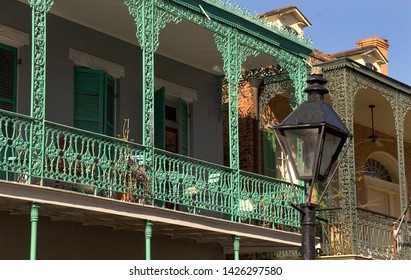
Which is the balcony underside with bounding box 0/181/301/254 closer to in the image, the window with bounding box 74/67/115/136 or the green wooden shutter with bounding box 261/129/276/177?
the window with bounding box 74/67/115/136

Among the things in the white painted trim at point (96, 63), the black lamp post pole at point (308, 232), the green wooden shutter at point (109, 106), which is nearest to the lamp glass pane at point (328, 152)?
the black lamp post pole at point (308, 232)

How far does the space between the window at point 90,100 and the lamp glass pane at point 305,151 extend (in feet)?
25.8

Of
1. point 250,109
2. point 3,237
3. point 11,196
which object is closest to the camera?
point 11,196

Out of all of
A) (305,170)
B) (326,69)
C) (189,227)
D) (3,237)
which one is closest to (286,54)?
(326,69)

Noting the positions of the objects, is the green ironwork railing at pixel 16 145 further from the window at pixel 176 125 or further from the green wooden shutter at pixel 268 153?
the green wooden shutter at pixel 268 153

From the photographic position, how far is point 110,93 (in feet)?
51.2

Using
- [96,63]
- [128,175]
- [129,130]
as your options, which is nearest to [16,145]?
[128,175]

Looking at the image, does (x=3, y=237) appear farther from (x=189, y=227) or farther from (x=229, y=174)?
(x=229, y=174)

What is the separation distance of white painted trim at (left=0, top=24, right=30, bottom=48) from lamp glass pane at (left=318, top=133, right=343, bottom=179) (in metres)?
7.63

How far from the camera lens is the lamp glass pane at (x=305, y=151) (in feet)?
23.9

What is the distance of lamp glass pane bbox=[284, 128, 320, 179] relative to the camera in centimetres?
729

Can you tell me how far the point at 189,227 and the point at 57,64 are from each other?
3.39m

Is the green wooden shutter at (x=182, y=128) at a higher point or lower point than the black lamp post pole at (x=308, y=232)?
higher

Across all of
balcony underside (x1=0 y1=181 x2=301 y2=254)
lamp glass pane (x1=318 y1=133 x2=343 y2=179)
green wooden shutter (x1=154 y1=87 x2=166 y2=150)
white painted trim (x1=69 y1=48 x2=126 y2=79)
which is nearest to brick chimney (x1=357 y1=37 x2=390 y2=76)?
balcony underside (x1=0 y1=181 x2=301 y2=254)
